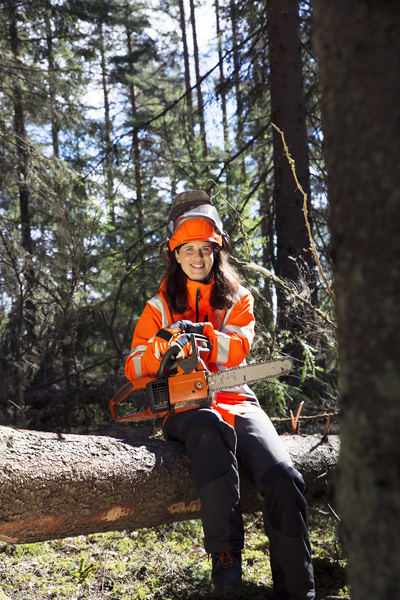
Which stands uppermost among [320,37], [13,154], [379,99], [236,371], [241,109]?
[13,154]

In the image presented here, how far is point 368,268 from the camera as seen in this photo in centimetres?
73

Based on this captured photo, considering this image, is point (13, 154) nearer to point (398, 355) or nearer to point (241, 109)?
point (241, 109)

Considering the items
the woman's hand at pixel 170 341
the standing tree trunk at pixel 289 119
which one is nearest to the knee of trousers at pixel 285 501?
the woman's hand at pixel 170 341

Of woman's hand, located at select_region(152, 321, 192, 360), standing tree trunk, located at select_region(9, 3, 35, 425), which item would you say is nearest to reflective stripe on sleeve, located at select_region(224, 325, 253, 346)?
woman's hand, located at select_region(152, 321, 192, 360)

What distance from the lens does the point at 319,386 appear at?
16.5 ft

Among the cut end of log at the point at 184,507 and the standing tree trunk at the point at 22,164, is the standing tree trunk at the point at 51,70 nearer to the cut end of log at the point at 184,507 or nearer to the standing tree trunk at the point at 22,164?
the standing tree trunk at the point at 22,164

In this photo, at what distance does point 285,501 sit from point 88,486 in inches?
40.0

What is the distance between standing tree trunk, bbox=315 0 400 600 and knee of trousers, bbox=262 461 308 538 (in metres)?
1.54

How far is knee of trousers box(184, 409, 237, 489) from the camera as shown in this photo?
7.47ft

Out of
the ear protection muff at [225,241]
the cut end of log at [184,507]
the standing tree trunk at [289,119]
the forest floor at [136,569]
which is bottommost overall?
the forest floor at [136,569]


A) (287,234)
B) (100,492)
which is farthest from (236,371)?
(287,234)

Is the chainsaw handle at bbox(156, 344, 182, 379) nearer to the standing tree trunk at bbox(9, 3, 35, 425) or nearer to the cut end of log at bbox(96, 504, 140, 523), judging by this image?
the cut end of log at bbox(96, 504, 140, 523)

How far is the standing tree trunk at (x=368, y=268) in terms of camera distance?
0.69 metres

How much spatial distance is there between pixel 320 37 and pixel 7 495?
2111 millimetres
